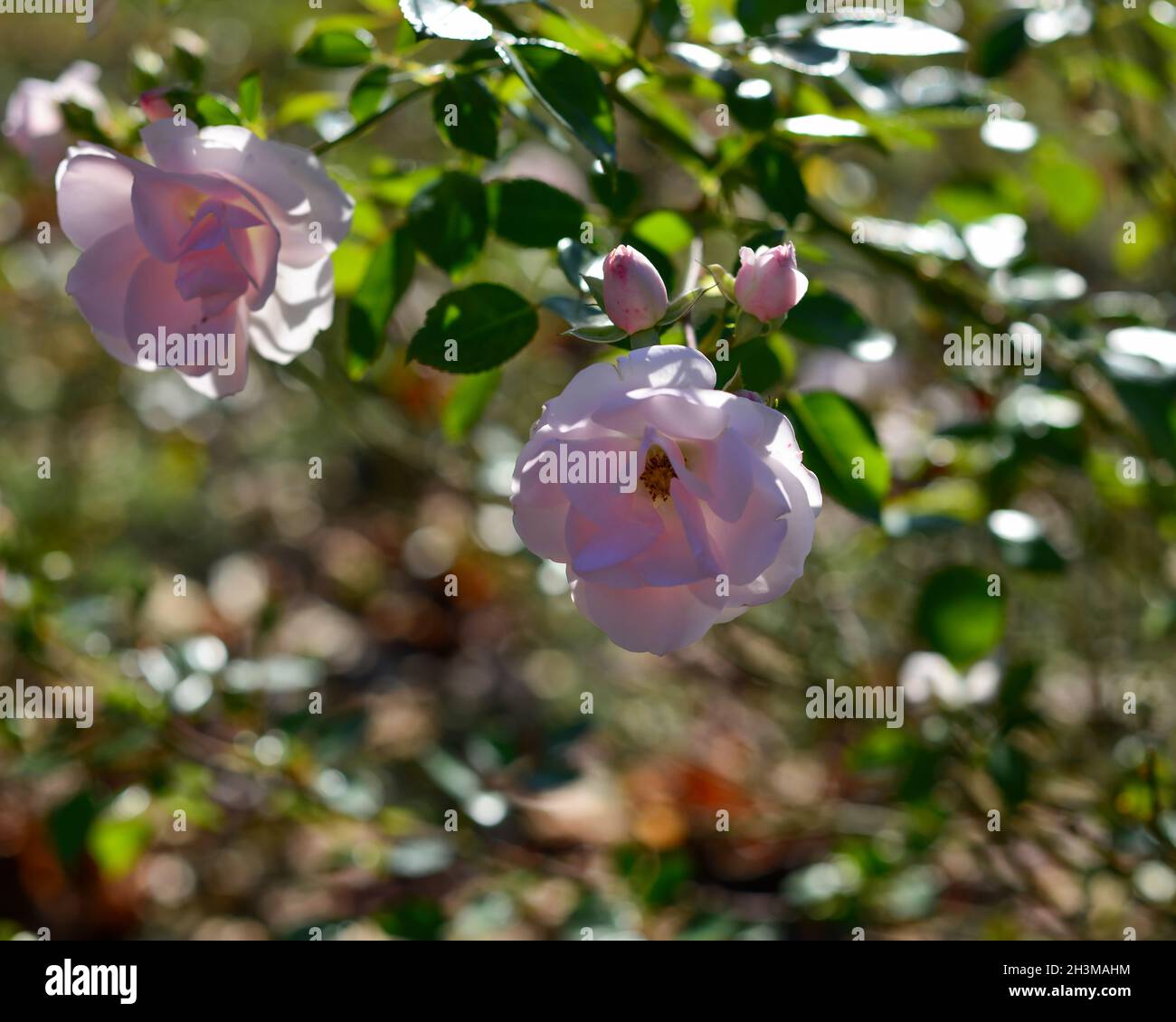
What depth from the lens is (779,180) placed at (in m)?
1.04

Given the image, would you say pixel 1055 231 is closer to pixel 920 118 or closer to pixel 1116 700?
pixel 1116 700

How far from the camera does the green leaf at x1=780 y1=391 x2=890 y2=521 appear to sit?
98 cm

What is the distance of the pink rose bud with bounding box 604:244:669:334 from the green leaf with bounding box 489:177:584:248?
260 mm

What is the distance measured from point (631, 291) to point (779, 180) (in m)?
0.37

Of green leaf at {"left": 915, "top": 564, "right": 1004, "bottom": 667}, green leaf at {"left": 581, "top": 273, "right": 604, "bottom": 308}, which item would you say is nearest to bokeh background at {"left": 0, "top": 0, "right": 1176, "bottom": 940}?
green leaf at {"left": 915, "top": 564, "right": 1004, "bottom": 667}

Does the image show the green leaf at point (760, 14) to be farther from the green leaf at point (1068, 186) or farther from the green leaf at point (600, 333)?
the green leaf at point (1068, 186)

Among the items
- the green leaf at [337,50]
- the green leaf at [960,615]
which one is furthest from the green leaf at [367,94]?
the green leaf at [960,615]

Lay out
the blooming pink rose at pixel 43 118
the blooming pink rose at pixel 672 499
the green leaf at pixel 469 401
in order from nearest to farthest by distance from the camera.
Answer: the blooming pink rose at pixel 672 499, the blooming pink rose at pixel 43 118, the green leaf at pixel 469 401

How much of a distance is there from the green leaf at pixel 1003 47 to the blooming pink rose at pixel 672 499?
0.86 metres

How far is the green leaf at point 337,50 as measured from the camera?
3.28 ft

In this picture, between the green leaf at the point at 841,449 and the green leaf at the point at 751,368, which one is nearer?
the green leaf at the point at 751,368

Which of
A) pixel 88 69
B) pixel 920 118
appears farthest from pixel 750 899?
pixel 88 69

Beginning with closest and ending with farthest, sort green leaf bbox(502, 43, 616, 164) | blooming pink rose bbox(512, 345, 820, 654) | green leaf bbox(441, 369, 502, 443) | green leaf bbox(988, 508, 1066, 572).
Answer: blooming pink rose bbox(512, 345, 820, 654), green leaf bbox(502, 43, 616, 164), green leaf bbox(441, 369, 502, 443), green leaf bbox(988, 508, 1066, 572)

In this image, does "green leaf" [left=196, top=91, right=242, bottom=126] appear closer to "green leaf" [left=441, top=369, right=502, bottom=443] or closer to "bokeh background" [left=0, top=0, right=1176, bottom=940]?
"bokeh background" [left=0, top=0, right=1176, bottom=940]
